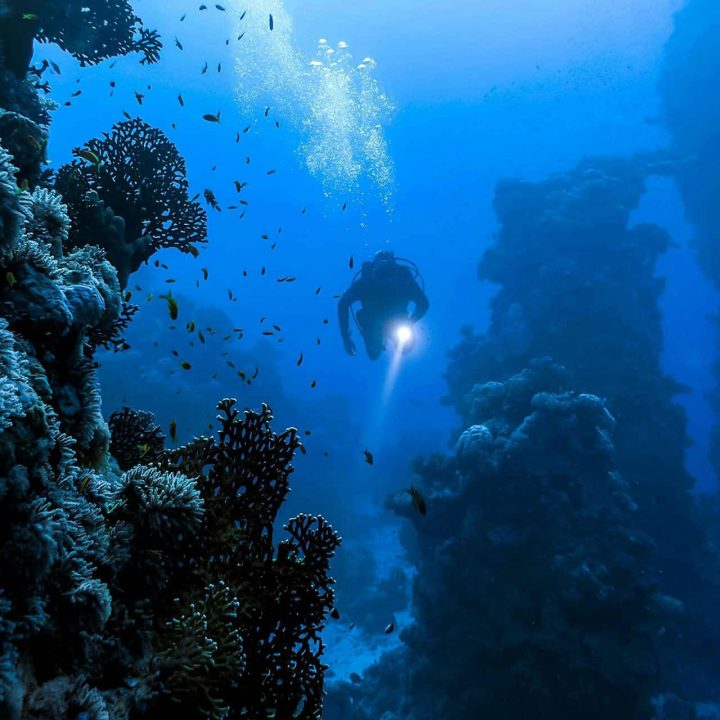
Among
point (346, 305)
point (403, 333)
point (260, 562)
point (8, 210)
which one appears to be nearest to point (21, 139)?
point (8, 210)

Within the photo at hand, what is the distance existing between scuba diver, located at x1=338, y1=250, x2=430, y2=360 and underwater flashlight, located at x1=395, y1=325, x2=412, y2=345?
0.55 feet

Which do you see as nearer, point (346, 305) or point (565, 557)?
point (565, 557)

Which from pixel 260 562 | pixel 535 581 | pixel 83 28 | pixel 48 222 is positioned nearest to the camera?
pixel 260 562

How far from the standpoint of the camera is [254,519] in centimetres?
377

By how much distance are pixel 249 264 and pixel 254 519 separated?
10935 centimetres

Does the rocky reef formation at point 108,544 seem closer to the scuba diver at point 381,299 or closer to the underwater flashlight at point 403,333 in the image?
the scuba diver at point 381,299

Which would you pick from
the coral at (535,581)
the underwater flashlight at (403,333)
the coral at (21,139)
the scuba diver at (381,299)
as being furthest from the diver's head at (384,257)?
the coral at (21,139)

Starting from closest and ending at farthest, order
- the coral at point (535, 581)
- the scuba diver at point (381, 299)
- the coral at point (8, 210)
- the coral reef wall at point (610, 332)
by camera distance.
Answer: the coral at point (8, 210) → the coral at point (535, 581) → the scuba diver at point (381, 299) → the coral reef wall at point (610, 332)

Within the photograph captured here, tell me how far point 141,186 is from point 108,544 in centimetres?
584

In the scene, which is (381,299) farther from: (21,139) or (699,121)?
(699,121)

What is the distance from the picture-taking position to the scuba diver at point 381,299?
16.1 m

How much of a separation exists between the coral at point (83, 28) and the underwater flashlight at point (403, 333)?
37.3 ft

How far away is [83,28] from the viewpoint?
8078 mm

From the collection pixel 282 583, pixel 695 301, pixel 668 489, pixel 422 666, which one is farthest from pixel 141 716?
pixel 695 301
